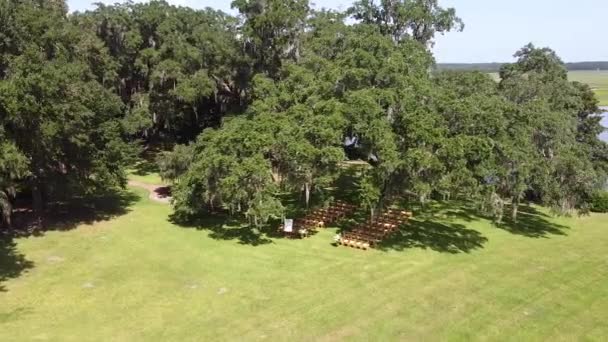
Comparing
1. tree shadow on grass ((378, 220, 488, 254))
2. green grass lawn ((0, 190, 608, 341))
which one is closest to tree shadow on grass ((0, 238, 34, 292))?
green grass lawn ((0, 190, 608, 341))

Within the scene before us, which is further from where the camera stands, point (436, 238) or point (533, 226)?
point (533, 226)

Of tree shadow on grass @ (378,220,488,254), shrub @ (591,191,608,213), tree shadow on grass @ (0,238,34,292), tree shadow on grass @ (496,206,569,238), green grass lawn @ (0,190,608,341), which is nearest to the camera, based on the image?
green grass lawn @ (0,190,608,341)

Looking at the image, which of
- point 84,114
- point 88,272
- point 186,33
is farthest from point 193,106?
point 88,272

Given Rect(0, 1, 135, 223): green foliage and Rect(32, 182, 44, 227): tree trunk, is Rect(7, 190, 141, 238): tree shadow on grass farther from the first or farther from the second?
Rect(0, 1, 135, 223): green foliage

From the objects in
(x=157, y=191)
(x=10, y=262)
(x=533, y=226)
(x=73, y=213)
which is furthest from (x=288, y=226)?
(x=533, y=226)

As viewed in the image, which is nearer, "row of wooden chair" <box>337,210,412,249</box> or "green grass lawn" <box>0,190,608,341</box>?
"green grass lawn" <box>0,190,608,341</box>

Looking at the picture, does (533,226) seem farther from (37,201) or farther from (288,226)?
(37,201)

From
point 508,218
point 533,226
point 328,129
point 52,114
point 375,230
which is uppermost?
point 52,114
